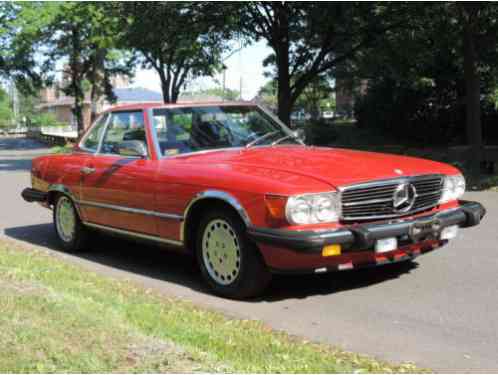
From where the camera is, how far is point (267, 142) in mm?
6523

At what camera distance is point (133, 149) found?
6273 millimetres

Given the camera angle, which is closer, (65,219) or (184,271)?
(184,271)

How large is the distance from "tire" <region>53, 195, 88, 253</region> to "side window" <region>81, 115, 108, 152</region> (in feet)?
2.16

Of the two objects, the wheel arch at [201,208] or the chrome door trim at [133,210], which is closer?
the wheel arch at [201,208]

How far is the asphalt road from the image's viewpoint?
167 inches

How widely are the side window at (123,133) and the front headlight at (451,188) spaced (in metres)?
2.80

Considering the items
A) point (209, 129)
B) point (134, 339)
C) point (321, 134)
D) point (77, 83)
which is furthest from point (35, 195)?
point (77, 83)

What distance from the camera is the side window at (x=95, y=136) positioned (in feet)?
24.0

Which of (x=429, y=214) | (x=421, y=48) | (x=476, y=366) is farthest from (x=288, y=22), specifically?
(x=476, y=366)

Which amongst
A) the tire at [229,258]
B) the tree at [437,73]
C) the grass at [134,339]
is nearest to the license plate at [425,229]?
the tire at [229,258]

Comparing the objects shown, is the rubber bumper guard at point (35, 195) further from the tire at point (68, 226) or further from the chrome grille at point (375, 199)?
the chrome grille at point (375, 199)

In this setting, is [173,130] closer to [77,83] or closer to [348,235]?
[348,235]

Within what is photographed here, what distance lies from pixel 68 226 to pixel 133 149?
74.0 inches

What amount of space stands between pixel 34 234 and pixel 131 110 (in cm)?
313
